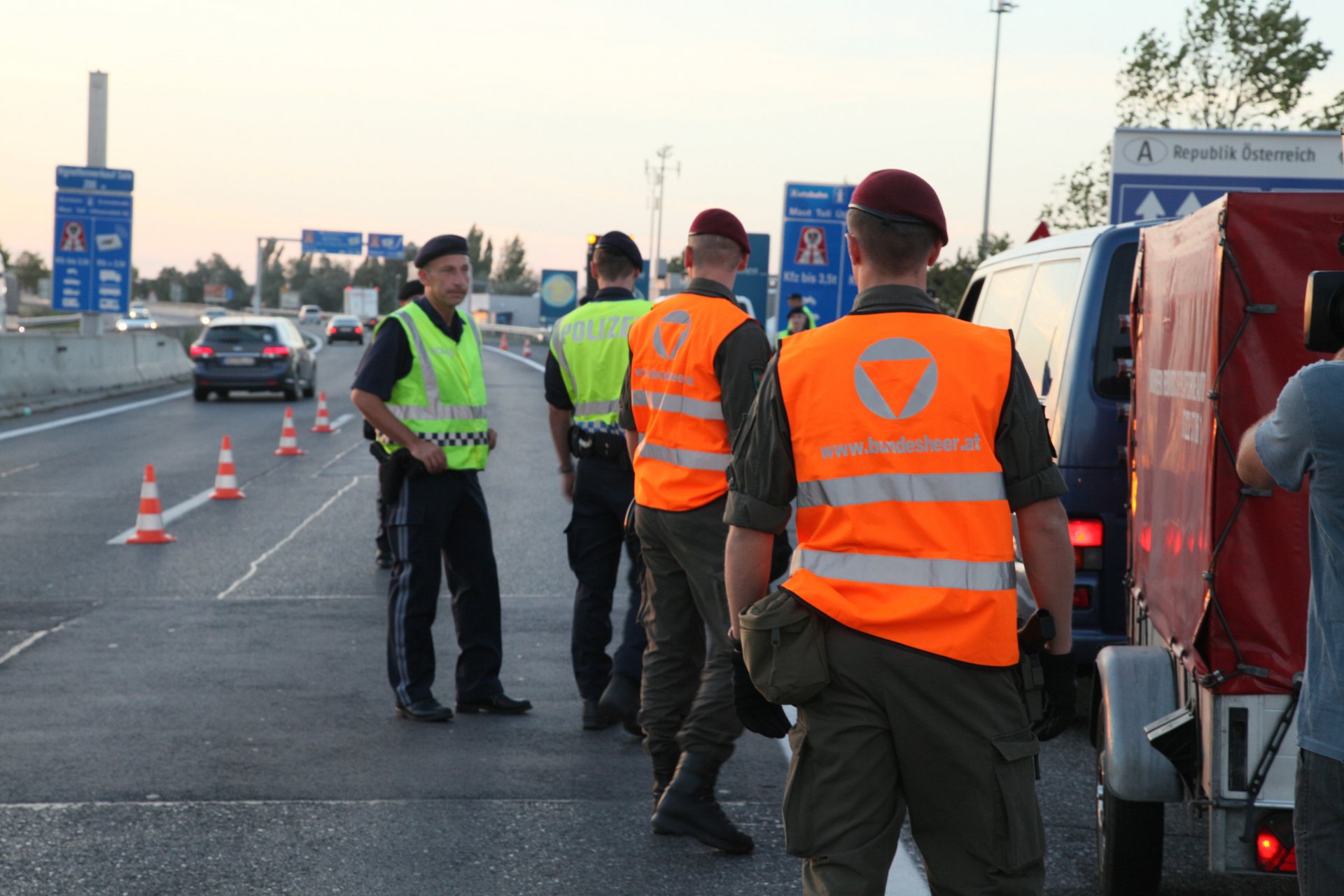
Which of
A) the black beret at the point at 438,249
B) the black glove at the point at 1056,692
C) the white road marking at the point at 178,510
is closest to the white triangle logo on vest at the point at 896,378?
the black glove at the point at 1056,692

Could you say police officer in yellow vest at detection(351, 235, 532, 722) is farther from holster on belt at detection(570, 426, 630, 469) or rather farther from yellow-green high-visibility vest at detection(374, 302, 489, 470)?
holster on belt at detection(570, 426, 630, 469)

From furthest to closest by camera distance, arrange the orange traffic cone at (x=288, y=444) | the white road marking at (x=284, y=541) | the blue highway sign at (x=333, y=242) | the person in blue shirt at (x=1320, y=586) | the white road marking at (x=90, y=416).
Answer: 1. the blue highway sign at (x=333, y=242)
2. the white road marking at (x=90, y=416)
3. the orange traffic cone at (x=288, y=444)
4. the white road marking at (x=284, y=541)
5. the person in blue shirt at (x=1320, y=586)

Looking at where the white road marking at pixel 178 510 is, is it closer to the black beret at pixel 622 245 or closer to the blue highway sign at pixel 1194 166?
the black beret at pixel 622 245

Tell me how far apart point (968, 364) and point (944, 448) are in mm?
169

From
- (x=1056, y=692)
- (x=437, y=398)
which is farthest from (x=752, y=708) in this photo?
(x=437, y=398)

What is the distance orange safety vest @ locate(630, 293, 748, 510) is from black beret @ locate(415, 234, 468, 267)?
1707mm

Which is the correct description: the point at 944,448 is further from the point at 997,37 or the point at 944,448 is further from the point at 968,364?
the point at 997,37

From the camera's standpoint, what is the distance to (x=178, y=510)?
1302 cm

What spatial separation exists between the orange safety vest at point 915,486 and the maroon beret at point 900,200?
0.70 feet

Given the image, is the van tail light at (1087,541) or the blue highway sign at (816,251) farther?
the blue highway sign at (816,251)

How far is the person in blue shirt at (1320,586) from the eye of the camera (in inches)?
110

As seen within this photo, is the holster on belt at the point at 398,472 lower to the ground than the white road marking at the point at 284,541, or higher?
higher

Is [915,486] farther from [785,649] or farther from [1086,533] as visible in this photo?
[1086,533]

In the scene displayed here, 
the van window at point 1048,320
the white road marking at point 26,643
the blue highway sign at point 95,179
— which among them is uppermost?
the blue highway sign at point 95,179
